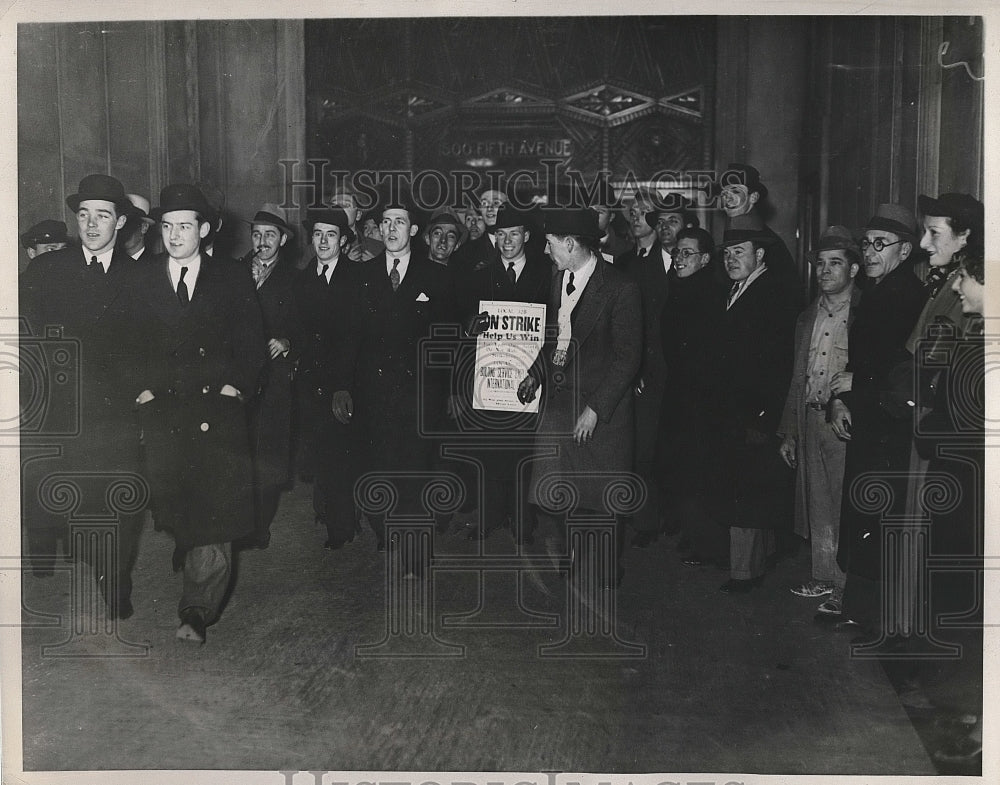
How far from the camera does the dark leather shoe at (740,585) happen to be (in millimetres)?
3598

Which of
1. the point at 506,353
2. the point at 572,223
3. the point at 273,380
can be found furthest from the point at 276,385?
the point at 572,223

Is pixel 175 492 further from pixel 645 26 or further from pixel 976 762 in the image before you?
pixel 976 762

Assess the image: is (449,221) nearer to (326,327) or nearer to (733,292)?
(326,327)

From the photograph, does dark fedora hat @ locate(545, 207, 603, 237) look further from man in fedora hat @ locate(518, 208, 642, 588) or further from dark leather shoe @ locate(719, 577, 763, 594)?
dark leather shoe @ locate(719, 577, 763, 594)

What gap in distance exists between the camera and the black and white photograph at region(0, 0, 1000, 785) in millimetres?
3369

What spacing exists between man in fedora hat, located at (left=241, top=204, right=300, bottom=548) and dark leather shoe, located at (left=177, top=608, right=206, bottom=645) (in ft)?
1.04

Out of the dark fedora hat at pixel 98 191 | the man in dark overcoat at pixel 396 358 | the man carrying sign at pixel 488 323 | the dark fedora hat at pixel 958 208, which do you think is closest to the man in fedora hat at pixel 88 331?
the dark fedora hat at pixel 98 191

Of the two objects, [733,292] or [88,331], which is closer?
[88,331]

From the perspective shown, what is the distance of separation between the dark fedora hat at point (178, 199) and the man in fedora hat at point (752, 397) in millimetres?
1942

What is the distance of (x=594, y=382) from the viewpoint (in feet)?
11.9

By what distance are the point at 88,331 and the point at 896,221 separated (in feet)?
9.60

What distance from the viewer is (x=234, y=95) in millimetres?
3516

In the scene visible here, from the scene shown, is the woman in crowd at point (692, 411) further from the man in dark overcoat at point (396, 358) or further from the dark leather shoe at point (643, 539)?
the man in dark overcoat at point (396, 358)

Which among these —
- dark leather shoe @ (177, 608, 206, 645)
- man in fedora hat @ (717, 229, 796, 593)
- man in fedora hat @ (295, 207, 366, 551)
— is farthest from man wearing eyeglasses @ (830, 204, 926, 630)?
dark leather shoe @ (177, 608, 206, 645)
